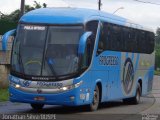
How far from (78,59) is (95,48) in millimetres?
1426

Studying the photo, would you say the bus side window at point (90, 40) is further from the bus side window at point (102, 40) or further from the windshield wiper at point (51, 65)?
the windshield wiper at point (51, 65)

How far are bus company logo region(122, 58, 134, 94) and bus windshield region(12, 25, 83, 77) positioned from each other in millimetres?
5830

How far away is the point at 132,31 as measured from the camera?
24812 millimetres

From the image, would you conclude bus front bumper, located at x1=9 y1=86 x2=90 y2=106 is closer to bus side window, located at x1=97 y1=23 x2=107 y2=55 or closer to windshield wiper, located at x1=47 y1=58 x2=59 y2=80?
windshield wiper, located at x1=47 y1=58 x2=59 y2=80

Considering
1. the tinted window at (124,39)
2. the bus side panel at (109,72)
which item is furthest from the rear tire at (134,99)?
the bus side panel at (109,72)

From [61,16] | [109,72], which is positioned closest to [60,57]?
[61,16]

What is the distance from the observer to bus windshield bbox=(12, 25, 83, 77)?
60.2 ft

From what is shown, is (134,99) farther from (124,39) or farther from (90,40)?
(90,40)

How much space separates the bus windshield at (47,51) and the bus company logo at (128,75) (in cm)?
583

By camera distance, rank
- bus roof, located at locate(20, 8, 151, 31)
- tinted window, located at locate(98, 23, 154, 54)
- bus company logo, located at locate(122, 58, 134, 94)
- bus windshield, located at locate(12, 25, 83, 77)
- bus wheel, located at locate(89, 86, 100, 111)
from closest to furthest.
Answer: bus windshield, located at locate(12, 25, 83, 77) → bus roof, located at locate(20, 8, 151, 31) → bus wheel, located at locate(89, 86, 100, 111) → tinted window, located at locate(98, 23, 154, 54) → bus company logo, located at locate(122, 58, 134, 94)

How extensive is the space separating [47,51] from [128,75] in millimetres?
6935

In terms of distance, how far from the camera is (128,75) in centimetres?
2469

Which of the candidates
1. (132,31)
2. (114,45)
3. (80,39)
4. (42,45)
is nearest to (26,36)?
(42,45)

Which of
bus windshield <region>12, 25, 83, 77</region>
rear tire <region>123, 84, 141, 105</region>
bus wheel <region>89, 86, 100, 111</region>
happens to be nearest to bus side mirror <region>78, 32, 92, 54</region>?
bus windshield <region>12, 25, 83, 77</region>
